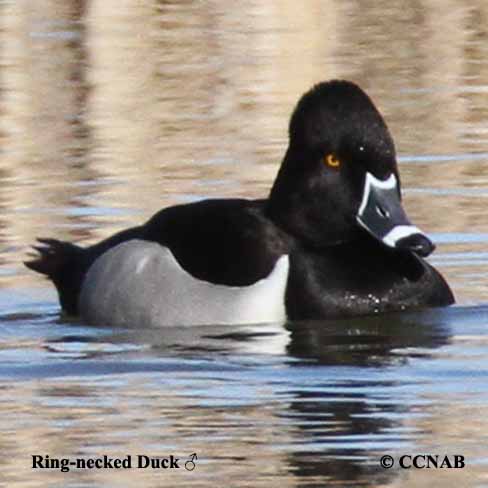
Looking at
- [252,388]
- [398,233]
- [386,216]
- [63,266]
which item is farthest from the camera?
[63,266]

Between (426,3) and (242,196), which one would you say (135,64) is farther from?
(242,196)

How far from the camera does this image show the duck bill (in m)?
11.2

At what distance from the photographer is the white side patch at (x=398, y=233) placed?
→ 11242 millimetres

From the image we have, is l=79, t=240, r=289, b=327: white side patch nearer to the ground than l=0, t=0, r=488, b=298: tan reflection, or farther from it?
farther from it

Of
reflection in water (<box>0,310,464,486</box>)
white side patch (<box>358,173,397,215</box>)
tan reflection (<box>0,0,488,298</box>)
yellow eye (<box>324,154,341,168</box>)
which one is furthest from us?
tan reflection (<box>0,0,488,298</box>)

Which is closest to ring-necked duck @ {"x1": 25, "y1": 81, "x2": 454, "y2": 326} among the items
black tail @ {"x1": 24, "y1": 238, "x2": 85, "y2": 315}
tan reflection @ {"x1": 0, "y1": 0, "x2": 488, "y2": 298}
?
black tail @ {"x1": 24, "y1": 238, "x2": 85, "y2": 315}

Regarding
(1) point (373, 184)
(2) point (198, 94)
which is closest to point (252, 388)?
(1) point (373, 184)

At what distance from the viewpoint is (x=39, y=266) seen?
1245 cm

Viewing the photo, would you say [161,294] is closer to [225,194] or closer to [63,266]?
[63,266]

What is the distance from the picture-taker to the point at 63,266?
40.8ft

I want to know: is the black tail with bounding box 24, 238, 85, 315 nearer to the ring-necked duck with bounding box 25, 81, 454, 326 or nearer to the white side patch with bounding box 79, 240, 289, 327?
the white side patch with bounding box 79, 240, 289, 327

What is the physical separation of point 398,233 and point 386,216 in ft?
0.50

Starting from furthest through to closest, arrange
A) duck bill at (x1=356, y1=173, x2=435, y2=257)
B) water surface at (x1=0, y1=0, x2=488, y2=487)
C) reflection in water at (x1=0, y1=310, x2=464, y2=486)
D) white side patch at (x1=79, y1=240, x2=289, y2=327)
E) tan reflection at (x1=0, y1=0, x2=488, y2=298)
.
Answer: tan reflection at (x1=0, y1=0, x2=488, y2=298), white side patch at (x1=79, y1=240, x2=289, y2=327), duck bill at (x1=356, y1=173, x2=435, y2=257), water surface at (x1=0, y1=0, x2=488, y2=487), reflection in water at (x1=0, y1=310, x2=464, y2=486)

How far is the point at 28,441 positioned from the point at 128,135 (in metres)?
8.42
